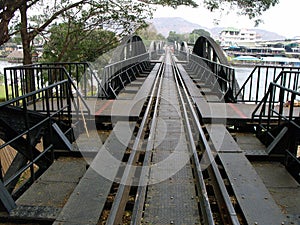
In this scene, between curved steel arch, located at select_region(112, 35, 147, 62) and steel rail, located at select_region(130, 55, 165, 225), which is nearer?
steel rail, located at select_region(130, 55, 165, 225)

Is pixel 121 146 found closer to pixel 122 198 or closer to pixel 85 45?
pixel 122 198

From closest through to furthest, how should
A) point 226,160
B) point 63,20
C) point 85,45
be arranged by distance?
1. point 226,160
2. point 63,20
3. point 85,45

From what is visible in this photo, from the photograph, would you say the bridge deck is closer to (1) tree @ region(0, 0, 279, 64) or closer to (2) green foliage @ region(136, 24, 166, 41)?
(1) tree @ region(0, 0, 279, 64)

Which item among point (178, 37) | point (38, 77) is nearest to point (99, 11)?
point (38, 77)

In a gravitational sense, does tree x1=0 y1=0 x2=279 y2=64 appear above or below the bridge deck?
above

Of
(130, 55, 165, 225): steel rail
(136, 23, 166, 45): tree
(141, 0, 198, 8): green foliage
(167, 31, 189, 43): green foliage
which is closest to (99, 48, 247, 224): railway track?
(130, 55, 165, 225): steel rail

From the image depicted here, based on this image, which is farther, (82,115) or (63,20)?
(63,20)

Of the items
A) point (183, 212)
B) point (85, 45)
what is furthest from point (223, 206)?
point (85, 45)

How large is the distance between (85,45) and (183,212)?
59.4 ft

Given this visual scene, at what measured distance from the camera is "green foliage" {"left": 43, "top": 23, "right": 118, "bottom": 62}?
56.5ft

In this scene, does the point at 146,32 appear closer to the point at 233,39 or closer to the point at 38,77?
the point at 233,39

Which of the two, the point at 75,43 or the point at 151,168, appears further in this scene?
the point at 75,43

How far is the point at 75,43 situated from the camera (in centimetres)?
1788

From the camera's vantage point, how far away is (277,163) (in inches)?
190
